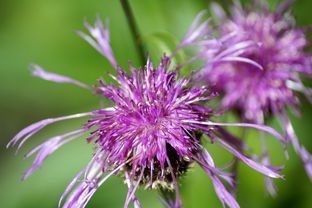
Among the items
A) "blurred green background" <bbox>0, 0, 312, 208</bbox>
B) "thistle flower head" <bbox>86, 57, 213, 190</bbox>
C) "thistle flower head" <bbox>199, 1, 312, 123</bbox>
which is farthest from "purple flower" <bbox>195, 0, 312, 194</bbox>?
"thistle flower head" <bbox>86, 57, 213, 190</bbox>

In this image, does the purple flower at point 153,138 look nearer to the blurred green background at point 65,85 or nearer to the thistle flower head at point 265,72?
the thistle flower head at point 265,72

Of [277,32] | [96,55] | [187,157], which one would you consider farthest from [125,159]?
[96,55]

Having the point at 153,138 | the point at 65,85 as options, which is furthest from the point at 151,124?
the point at 65,85

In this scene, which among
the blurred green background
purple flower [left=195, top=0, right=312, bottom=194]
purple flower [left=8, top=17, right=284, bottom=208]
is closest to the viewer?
purple flower [left=8, top=17, right=284, bottom=208]

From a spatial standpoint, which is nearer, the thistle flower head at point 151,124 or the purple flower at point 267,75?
the thistle flower head at point 151,124

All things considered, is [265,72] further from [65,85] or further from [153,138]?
[65,85]

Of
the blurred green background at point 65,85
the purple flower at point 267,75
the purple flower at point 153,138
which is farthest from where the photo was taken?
the blurred green background at point 65,85

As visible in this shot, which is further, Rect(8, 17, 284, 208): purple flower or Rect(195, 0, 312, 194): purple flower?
Rect(195, 0, 312, 194): purple flower

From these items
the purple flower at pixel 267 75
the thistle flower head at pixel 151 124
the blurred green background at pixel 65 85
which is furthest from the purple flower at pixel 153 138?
the blurred green background at pixel 65 85

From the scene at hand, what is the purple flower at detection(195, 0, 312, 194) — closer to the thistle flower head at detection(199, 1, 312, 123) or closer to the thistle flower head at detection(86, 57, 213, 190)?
the thistle flower head at detection(199, 1, 312, 123)
